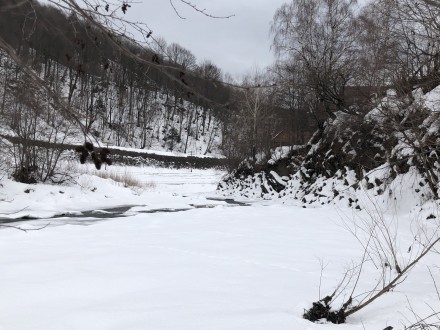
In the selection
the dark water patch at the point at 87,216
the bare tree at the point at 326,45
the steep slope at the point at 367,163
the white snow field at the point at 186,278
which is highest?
the bare tree at the point at 326,45

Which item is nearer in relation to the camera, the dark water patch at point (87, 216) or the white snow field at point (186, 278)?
the white snow field at point (186, 278)

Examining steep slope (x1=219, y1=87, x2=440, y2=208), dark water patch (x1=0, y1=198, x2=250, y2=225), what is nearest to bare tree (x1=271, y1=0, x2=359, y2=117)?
steep slope (x1=219, y1=87, x2=440, y2=208)

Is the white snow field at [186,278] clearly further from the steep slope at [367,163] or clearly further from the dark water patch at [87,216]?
the dark water patch at [87,216]

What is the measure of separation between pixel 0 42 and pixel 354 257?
17.3 feet

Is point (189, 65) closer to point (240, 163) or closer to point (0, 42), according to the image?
point (0, 42)

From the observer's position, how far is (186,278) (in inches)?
167

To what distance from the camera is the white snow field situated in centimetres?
305

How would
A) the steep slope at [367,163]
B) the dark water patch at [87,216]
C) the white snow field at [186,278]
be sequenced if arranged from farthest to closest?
1. the dark water patch at [87,216]
2. the steep slope at [367,163]
3. the white snow field at [186,278]

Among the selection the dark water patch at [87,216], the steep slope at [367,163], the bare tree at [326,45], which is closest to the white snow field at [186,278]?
the steep slope at [367,163]

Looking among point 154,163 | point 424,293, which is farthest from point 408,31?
point 154,163

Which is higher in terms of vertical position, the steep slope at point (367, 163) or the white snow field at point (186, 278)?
the steep slope at point (367, 163)

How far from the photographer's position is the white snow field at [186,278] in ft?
10.0

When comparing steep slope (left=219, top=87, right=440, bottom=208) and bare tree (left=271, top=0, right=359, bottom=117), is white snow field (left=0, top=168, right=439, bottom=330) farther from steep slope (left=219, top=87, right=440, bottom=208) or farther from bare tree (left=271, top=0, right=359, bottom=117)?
bare tree (left=271, top=0, right=359, bottom=117)

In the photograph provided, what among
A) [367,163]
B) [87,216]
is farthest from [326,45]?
[87,216]
